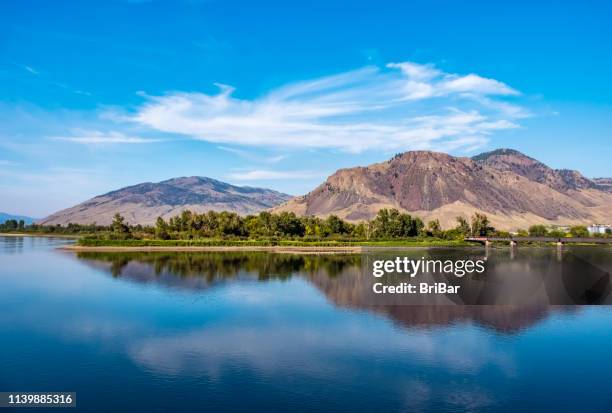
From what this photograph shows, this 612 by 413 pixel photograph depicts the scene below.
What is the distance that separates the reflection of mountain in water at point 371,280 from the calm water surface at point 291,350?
1.73 feet

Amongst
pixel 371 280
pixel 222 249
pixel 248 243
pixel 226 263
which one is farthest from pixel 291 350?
pixel 248 243

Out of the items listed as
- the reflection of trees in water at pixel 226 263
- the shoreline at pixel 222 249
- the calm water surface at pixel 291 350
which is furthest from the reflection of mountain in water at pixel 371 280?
the shoreline at pixel 222 249

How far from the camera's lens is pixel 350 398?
79.3 ft

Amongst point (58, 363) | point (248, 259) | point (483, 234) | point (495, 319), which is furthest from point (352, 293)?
point (483, 234)

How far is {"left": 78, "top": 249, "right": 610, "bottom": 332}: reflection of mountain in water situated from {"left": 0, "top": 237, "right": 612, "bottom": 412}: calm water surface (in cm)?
53

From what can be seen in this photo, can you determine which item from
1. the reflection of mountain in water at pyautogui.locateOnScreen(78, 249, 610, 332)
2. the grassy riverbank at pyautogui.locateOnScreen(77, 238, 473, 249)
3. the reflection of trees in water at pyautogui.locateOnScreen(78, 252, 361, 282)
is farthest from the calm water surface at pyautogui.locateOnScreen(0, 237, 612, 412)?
the grassy riverbank at pyautogui.locateOnScreen(77, 238, 473, 249)

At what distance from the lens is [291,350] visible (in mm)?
31734

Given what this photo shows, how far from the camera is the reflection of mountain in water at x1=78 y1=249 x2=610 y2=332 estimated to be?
4434 cm

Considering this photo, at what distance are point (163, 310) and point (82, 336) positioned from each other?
9.31m

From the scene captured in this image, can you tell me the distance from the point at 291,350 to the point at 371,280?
36.8 meters

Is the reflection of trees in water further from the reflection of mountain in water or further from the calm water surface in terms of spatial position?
the calm water surface

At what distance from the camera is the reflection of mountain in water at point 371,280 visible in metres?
44.3

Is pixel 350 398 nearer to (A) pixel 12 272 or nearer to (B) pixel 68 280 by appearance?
(B) pixel 68 280

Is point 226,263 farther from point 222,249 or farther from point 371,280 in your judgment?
point 222,249
